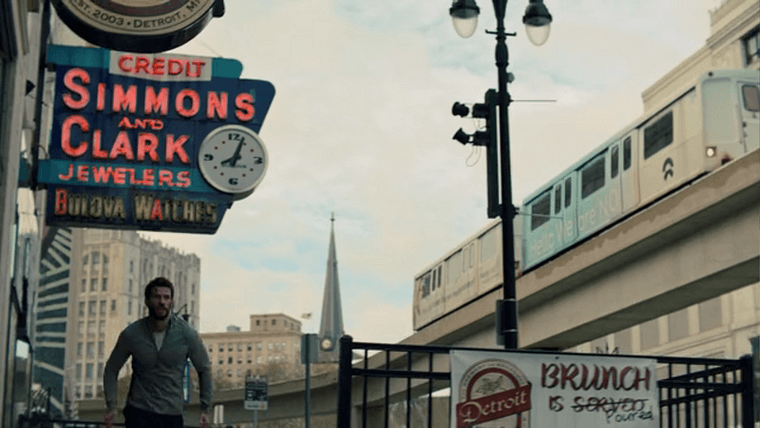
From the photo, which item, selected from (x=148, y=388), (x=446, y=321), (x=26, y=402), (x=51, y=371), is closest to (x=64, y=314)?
(x=51, y=371)

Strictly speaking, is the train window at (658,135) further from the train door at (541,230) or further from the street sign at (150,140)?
the street sign at (150,140)

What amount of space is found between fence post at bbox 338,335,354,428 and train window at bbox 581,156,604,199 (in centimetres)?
2367

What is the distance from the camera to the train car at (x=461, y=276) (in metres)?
39.2

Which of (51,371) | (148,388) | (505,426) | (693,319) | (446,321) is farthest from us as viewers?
(693,319)

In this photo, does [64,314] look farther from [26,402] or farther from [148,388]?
[148,388]

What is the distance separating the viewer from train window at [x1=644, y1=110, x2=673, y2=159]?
1061 inches

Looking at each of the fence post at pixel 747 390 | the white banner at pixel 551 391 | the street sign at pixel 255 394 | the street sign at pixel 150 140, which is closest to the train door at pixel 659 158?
the street sign at pixel 255 394

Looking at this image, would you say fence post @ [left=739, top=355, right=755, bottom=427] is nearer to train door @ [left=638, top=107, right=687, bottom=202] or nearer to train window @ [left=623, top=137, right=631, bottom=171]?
train door @ [left=638, top=107, right=687, bottom=202]

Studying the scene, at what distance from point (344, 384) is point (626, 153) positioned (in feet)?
73.9

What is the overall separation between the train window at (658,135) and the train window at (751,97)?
5.58 feet

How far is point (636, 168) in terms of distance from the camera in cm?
2869

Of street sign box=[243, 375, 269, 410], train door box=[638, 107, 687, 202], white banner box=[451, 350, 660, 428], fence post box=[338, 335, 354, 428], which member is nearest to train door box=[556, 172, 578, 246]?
train door box=[638, 107, 687, 202]

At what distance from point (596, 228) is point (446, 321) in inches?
512

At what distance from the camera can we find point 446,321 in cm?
4322
